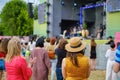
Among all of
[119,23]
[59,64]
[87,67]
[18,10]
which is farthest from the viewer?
[18,10]

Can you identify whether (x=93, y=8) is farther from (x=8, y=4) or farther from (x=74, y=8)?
(x=8, y=4)

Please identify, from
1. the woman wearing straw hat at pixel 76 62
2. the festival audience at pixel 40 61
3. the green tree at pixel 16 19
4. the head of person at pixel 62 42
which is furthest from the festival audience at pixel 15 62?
the green tree at pixel 16 19

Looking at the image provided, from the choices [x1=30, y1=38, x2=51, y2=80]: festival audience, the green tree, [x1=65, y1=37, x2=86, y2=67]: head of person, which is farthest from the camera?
the green tree

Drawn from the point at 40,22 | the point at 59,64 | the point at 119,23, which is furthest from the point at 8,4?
the point at 59,64

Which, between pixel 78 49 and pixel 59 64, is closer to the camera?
pixel 78 49

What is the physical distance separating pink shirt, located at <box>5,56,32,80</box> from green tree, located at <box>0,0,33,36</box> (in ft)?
165

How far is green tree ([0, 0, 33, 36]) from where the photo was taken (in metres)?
56.2

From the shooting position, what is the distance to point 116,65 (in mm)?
4688

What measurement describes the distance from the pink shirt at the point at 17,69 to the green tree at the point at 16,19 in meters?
50.2

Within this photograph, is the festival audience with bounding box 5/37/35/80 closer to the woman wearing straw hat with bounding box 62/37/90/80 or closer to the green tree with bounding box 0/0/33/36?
the woman wearing straw hat with bounding box 62/37/90/80

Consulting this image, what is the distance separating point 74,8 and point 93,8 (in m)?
1.61

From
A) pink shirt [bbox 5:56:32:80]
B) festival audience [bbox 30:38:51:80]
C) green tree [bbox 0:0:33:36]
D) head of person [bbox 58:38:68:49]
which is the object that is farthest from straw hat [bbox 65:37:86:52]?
green tree [bbox 0:0:33:36]

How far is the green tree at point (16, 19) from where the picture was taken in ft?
185

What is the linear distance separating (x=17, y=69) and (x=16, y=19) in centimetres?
5353
